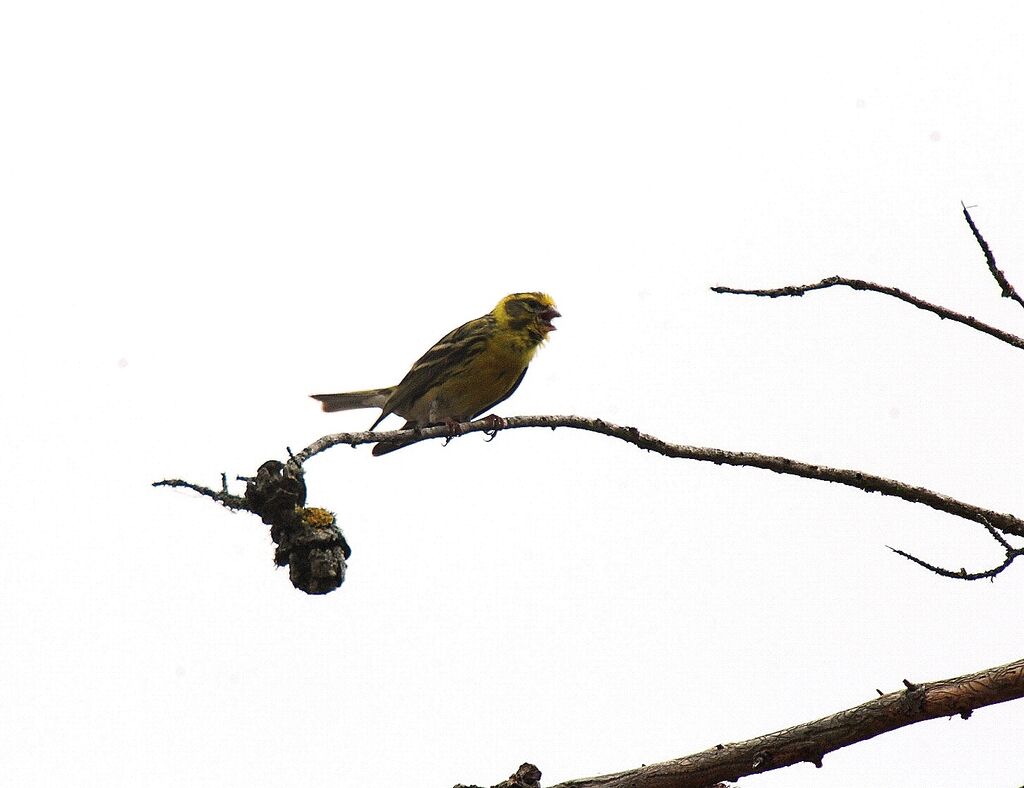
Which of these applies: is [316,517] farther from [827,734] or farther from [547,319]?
[547,319]

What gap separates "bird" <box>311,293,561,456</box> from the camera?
25.3ft

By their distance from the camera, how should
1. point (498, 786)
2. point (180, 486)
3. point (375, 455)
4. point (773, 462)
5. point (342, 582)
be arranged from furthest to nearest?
point (375, 455)
point (773, 462)
point (342, 582)
point (180, 486)
point (498, 786)

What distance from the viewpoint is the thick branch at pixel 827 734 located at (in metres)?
3.01

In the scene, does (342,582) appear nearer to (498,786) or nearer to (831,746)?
(498,786)

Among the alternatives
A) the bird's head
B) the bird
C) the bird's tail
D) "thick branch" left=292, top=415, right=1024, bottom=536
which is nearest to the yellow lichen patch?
"thick branch" left=292, top=415, right=1024, bottom=536

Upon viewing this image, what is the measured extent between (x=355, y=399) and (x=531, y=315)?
1.52 meters

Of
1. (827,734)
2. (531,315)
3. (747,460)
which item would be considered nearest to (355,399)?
(531,315)

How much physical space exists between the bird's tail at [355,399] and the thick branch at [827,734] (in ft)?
19.1

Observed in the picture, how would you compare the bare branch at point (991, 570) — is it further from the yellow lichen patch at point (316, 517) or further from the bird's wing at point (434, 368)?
the bird's wing at point (434, 368)

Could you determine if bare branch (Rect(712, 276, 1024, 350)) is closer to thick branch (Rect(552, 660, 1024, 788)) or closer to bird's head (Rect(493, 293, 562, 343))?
thick branch (Rect(552, 660, 1024, 788))

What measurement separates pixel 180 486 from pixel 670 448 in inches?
64.2

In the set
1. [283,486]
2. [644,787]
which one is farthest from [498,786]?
[283,486]

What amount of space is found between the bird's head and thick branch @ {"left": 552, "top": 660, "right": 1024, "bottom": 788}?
5.11m

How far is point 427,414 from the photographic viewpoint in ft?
25.6
